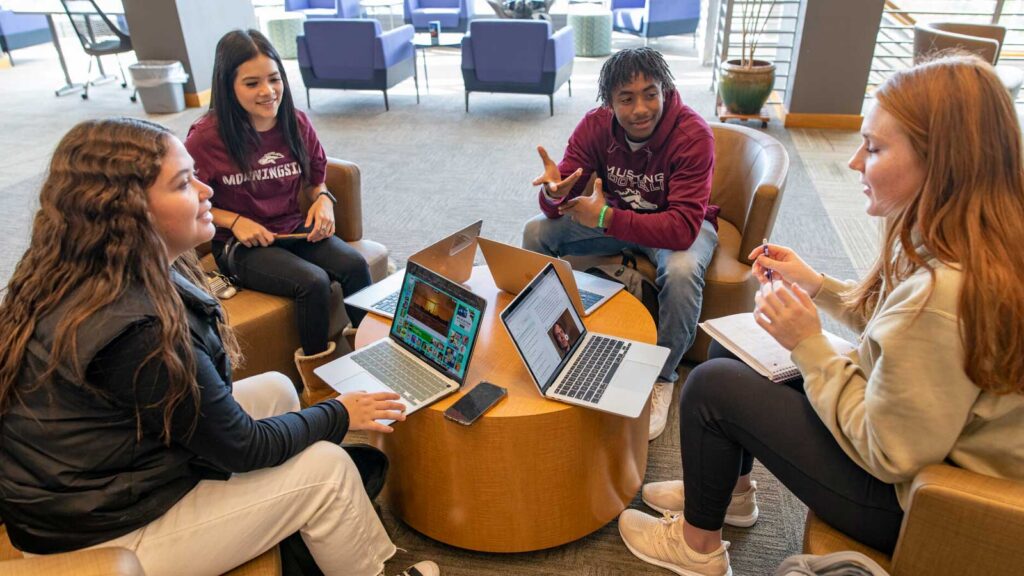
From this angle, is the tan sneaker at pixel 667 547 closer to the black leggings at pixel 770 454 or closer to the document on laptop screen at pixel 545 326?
the black leggings at pixel 770 454

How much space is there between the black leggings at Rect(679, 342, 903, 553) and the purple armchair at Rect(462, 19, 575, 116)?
4.33 m

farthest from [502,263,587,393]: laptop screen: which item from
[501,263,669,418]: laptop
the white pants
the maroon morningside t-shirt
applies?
the maroon morningside t-shirt

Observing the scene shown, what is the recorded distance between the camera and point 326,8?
8523 millimetres

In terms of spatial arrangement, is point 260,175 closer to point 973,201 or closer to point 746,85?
point 973,201

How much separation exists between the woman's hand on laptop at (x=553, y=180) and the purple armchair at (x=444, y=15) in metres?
6.35

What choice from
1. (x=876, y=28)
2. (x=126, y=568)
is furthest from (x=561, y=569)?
(x=876, y=28)

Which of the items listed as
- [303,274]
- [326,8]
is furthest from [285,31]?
[303,274]

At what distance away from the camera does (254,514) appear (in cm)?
127

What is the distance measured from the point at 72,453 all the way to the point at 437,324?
0.76m

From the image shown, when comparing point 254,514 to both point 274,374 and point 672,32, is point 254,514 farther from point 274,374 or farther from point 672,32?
point 672,32

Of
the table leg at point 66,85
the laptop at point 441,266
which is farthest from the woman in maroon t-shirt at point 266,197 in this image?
the table leg at point 66,85

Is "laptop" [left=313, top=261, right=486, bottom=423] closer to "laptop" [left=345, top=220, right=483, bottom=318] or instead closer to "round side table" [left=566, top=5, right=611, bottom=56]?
"laptop" [left=345, top=220, right=483, bottom=318]

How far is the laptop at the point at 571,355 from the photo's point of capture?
1.53 m

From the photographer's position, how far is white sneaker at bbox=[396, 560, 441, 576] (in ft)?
5.38
